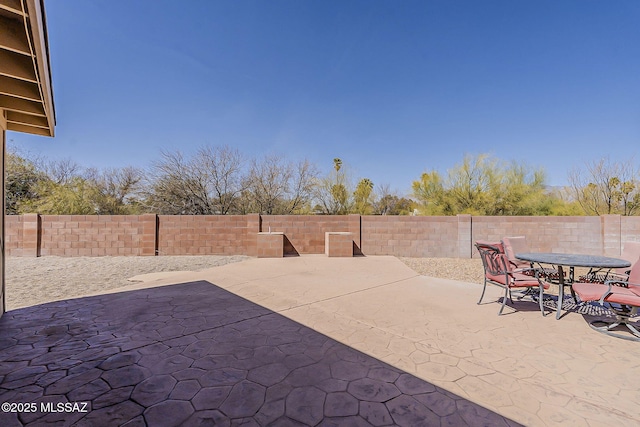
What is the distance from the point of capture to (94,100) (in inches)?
480

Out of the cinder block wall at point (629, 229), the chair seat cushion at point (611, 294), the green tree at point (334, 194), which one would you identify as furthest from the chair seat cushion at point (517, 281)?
the green tree at point (334, 194)

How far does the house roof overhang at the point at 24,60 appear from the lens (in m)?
2.07

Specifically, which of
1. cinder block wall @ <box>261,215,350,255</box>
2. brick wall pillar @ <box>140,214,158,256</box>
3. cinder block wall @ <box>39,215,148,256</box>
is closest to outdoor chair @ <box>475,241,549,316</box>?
cinder block wall @ <box>261,215,350,255</box>

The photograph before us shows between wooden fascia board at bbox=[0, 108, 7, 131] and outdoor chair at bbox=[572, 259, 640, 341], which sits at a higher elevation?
wooden fascia board at bbox=[0, 108, 7, 131]

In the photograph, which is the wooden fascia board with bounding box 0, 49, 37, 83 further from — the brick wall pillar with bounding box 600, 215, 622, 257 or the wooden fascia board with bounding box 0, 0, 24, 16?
the brick wall pillar with bounding box 600, 215, 622, 257

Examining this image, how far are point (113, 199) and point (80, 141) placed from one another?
3.82m

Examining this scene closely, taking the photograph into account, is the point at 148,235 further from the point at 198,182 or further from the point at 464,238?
the point at 464,238

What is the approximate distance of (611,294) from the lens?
325 centimetres

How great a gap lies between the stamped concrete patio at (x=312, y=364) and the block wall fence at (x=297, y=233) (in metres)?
5.95

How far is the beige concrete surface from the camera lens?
2012 millimetres

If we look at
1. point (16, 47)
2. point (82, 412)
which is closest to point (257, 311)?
point (82, 412)

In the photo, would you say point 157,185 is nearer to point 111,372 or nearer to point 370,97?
point 370,97

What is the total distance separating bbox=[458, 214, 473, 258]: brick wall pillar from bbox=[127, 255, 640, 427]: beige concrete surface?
16.9 ft

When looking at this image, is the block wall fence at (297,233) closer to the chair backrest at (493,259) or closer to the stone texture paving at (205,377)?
the chair backrest at (493,259)
